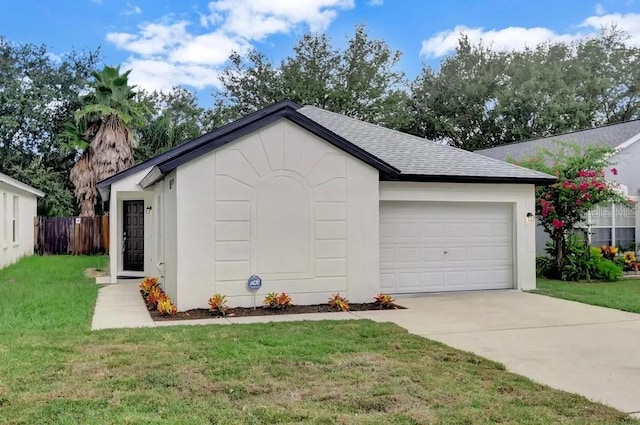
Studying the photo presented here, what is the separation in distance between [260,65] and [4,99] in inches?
550

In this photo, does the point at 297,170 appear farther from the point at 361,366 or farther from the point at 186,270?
the point at 361,366

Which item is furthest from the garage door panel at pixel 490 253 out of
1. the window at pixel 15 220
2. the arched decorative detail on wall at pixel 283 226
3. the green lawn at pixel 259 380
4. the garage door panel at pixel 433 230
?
the window at pixel 15 220

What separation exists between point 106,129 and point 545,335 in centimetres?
1902

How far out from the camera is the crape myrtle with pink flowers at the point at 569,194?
1398 cm

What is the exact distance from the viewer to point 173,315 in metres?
9.01

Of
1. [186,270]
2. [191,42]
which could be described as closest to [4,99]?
[191,42]

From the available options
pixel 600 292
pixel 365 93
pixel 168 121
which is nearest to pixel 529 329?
pixel 600 292

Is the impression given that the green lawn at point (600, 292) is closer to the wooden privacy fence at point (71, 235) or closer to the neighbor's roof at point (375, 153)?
the neighbor's roof at point (375, 153)

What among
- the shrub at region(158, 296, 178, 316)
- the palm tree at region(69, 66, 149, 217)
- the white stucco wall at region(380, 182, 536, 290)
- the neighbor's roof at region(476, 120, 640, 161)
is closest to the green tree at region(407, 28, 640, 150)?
the neighbor's roof at region(476, 120, 640, 161)

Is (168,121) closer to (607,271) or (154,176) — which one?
(154,176)

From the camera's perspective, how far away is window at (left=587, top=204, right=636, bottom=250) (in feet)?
56.1

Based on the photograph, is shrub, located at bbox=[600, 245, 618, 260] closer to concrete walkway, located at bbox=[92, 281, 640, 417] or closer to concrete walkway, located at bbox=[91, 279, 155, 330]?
concrete walkway, located at bbox=[92, 281, 640, 417]

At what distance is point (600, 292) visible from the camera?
39.4 feet

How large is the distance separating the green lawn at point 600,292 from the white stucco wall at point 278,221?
14.0 feet
